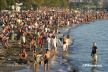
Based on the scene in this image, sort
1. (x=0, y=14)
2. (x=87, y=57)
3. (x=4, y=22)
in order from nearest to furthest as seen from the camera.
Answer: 1. (x=87, y=57)
2. (x=4, y=22)
3. (x=0, y=14)

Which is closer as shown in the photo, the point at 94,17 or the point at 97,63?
the point at 97,63

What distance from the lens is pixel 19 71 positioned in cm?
3356

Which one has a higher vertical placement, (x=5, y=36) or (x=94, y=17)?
(x=5, y=36)

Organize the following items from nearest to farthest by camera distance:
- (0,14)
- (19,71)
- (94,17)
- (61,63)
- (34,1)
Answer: (19,71) → (61,63) → (0,14) → (34,1) → (94,17)

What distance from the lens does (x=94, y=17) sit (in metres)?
133

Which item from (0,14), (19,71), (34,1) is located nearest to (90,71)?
(19,71)

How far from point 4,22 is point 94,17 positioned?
236 feet

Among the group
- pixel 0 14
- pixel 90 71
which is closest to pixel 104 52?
pixel 90 71

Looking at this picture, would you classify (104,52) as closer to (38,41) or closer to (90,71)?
(38,41)

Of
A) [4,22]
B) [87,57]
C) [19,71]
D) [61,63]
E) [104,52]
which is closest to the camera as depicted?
[19,71]

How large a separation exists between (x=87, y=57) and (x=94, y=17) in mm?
89706

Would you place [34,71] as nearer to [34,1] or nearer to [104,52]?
[104,52]

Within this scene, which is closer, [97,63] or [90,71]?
[90,71]

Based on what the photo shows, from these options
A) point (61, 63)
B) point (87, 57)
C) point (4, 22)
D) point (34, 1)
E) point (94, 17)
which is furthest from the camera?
point (94, 17)
